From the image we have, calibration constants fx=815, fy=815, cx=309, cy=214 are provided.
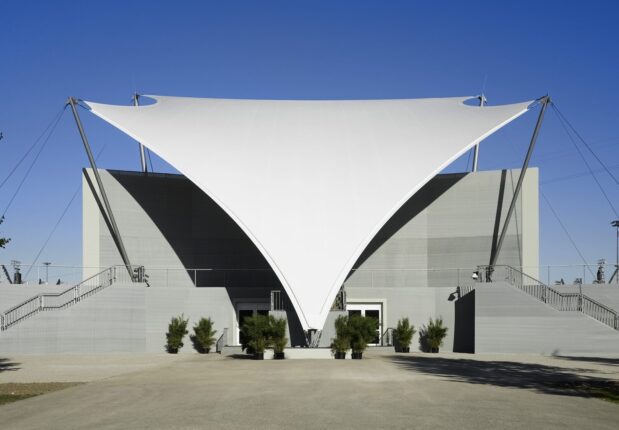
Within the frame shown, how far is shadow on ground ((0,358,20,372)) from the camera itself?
2450 centimetres

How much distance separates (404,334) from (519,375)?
13.4m

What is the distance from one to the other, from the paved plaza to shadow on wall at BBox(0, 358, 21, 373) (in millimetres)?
40

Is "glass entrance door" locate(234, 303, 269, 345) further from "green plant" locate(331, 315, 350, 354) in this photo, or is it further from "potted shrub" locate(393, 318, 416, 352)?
"green plant" locate(331, 315, 350, 354)

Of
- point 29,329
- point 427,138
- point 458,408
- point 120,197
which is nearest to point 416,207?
point 427,138

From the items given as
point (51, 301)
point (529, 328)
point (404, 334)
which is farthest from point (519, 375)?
point (51, 301)

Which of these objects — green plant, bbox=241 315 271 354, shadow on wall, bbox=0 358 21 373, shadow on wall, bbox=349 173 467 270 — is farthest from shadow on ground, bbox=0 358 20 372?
shadow on wall, bbox=349 173 467 270

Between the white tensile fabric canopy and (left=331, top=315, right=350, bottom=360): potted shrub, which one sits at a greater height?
the white tensile fabric canopy

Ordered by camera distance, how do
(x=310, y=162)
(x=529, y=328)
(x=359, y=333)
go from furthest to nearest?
(x=310, y=162) → (x=529, y=328) → (x=359, y=333)

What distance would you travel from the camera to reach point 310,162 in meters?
35.2

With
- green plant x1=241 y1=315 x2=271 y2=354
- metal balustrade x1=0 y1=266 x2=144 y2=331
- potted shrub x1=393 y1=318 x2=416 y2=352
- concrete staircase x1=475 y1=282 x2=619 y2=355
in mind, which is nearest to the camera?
green plant x1=241 y1=315 x2=271 y2=354

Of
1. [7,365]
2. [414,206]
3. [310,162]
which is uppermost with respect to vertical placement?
[310,162]

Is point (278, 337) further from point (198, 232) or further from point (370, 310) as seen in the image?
point (198, 232)

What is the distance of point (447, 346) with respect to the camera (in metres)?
36.2

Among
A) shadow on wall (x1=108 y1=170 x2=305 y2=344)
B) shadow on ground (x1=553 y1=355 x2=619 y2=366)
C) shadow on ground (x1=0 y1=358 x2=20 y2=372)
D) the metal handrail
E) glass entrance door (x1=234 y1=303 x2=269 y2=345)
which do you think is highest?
shadow on wall (x1=108 y1=170 x2=305 y2=344)
